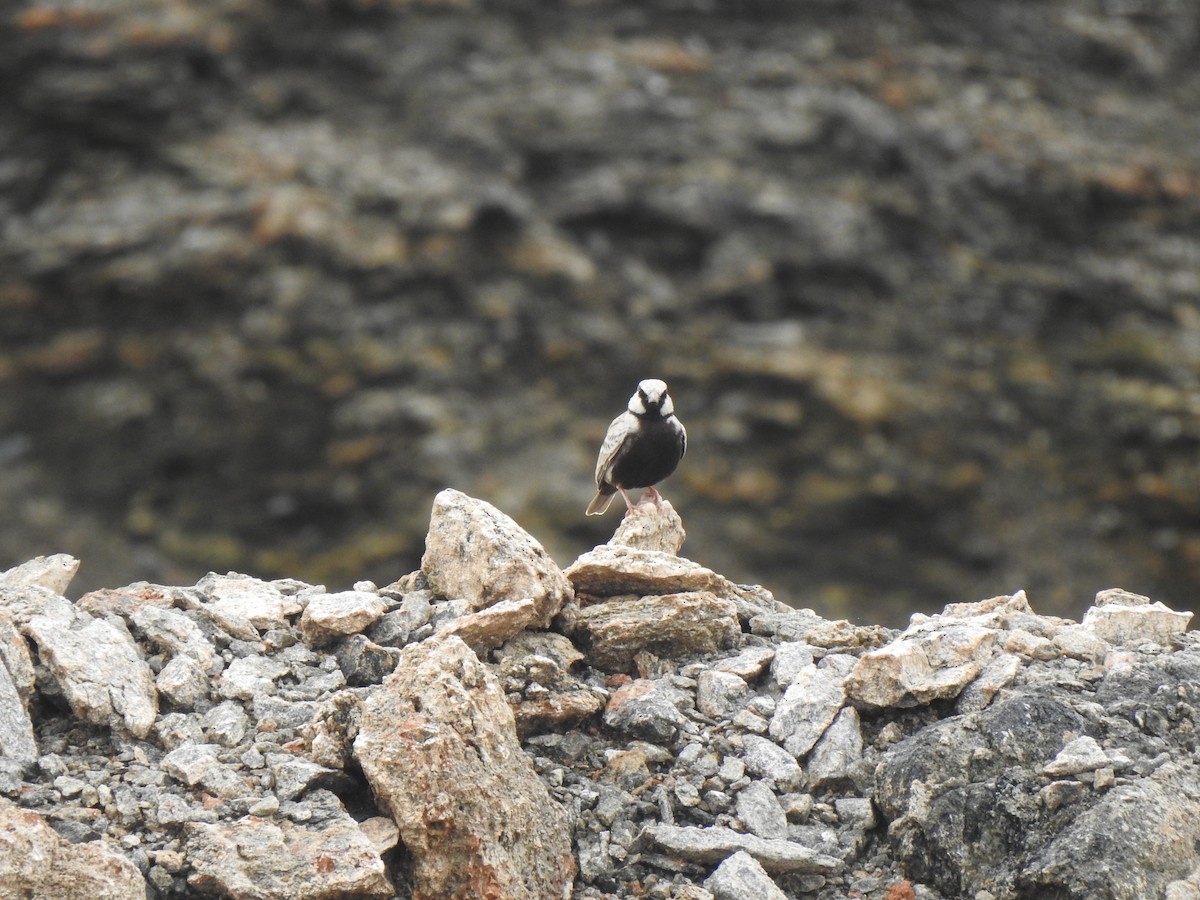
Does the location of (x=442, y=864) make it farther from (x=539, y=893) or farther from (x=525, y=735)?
(x=525, y=735)

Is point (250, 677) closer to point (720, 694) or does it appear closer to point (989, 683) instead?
point (720, 694)

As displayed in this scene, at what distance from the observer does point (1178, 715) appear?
6.71 meters

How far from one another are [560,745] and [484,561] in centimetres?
125

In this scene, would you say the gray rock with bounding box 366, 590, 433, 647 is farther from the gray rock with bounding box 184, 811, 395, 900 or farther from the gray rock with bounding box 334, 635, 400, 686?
the gray rock with bounding box 184, 811, 395, 900

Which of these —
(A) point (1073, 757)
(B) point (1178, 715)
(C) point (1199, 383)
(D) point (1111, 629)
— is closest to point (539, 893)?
(A) point (1073, 757)

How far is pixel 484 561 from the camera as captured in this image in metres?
7.73

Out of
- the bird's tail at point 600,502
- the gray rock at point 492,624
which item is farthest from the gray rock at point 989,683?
the bird's tail at point 600,502

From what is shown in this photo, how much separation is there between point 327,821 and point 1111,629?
4650 millimetres

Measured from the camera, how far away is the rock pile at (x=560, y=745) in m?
5.91

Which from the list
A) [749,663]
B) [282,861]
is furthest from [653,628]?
[282,861]

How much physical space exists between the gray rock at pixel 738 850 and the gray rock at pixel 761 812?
11 cm

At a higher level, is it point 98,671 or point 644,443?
point 98,671

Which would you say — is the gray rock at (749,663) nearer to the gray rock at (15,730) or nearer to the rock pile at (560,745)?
the rock pile at (560,745)

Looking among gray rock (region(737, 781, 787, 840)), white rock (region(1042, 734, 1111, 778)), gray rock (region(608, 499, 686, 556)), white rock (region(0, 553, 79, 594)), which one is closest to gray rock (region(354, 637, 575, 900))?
gray rock (region(737, 781, 787, 840))
